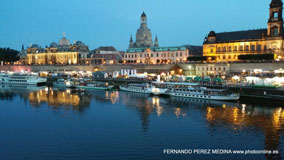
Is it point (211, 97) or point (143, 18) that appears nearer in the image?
point (211, 97)

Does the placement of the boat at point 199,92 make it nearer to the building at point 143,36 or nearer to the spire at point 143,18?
the building at point 143,36

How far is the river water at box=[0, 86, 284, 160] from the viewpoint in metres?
27.4

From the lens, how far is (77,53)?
154375 millimetres

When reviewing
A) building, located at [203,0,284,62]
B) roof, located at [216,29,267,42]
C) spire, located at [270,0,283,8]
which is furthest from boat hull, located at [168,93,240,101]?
spire, located at [270,0,283,8]

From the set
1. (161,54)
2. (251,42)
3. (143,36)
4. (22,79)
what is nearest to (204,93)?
(251,42)

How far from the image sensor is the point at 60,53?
161 meters

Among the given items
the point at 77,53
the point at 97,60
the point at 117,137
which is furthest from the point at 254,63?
the point at 77,53

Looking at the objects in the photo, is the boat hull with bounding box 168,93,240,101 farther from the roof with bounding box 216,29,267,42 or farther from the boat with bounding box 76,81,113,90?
the roof with bounding box 216,29,267,42

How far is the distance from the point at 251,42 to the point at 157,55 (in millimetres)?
39470

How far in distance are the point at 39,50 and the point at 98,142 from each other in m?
156

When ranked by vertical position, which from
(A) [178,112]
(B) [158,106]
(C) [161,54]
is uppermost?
(C) [161,54]

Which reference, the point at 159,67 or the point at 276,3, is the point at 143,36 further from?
the point at 276,3

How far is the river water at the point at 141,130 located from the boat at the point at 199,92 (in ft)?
7.21

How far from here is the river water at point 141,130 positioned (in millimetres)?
27422
